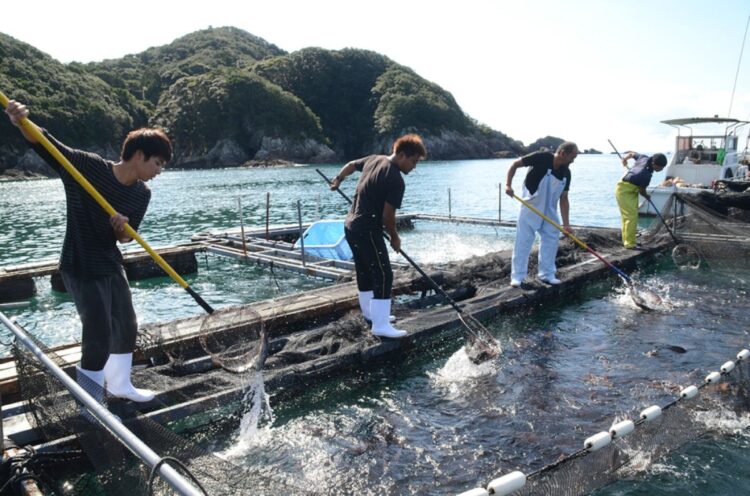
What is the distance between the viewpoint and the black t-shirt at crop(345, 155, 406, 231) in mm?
6375

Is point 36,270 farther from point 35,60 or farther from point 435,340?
point 35,60

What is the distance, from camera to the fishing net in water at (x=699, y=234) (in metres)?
12.7

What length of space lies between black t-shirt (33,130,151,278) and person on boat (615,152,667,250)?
11733mm

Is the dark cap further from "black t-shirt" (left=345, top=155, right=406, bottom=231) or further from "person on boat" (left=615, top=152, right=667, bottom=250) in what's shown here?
"black t-shirt" (left=345, top=155, right=406, bottom=231)

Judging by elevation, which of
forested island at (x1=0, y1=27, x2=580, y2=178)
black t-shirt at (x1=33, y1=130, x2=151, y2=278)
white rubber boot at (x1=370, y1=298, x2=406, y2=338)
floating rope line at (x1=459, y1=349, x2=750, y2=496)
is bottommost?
white rubber boot at (x1=370, y1=298, x2=406, y2=338)

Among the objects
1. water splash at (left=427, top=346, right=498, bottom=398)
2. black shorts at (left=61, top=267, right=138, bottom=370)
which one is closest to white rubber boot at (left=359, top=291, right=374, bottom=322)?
water splash at (left=427, top=346, right=498, bottom=398)

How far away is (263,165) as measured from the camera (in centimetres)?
10838

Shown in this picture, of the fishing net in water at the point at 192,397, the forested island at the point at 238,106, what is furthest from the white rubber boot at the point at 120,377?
the forested island at the point at 238,106

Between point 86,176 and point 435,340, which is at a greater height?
point 86,176

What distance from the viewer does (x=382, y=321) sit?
270 inches

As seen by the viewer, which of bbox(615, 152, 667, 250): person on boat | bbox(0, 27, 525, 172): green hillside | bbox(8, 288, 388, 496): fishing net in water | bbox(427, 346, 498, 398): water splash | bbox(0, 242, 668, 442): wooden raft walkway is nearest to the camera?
bbox(8, 288, 388, 496): fishing net in water

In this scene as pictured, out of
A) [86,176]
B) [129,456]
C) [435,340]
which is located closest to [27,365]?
[86,176]

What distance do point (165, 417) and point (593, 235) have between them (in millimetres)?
11874

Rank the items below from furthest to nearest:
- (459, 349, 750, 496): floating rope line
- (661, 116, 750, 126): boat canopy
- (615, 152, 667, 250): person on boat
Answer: (661, 116, 750, 126): boat canopy < (615, 152, 667, 250): person on boat < (459, 349, 750, 496): floating rope line
